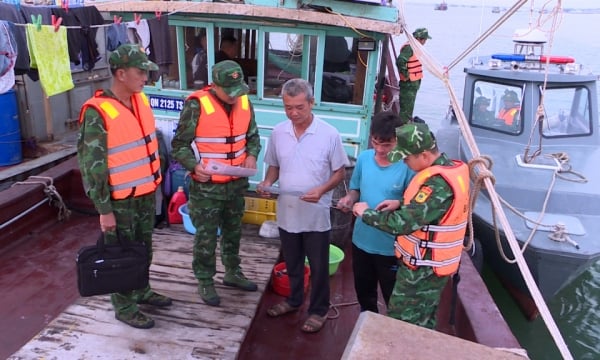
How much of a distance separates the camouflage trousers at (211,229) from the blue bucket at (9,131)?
6.76 meters

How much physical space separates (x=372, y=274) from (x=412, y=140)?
3.58 ft

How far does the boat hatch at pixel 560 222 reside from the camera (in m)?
4.77

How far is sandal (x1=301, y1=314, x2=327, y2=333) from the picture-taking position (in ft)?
11.3

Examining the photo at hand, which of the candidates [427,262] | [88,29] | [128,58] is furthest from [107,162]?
[88,29]

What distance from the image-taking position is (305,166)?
3.04 m

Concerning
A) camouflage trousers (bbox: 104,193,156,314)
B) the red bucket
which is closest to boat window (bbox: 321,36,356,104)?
the red bucket

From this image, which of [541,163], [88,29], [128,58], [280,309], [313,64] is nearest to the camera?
[128,58]

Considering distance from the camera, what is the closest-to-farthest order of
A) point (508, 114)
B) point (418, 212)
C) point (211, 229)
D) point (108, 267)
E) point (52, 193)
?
point (418, 212) < point (108, 267) < point (211, 229) < point (52, 193) < point (508, 114)

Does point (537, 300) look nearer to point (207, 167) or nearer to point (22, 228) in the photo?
point (207, 167)

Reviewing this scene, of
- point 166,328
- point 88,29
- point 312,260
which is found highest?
point 88,29

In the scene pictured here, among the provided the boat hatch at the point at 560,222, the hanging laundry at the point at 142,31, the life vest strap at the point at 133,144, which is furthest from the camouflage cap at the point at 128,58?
the boat hatch at the point at 560,222

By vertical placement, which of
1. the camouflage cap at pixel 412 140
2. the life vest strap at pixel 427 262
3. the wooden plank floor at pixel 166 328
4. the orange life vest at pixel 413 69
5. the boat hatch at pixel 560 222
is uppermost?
the orange life vest at pixel 413 69

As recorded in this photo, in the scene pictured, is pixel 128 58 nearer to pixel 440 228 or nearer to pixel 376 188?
pixel 376 188

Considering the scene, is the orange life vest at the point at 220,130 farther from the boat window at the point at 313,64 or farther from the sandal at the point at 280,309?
the boat window at the point at 313,64
